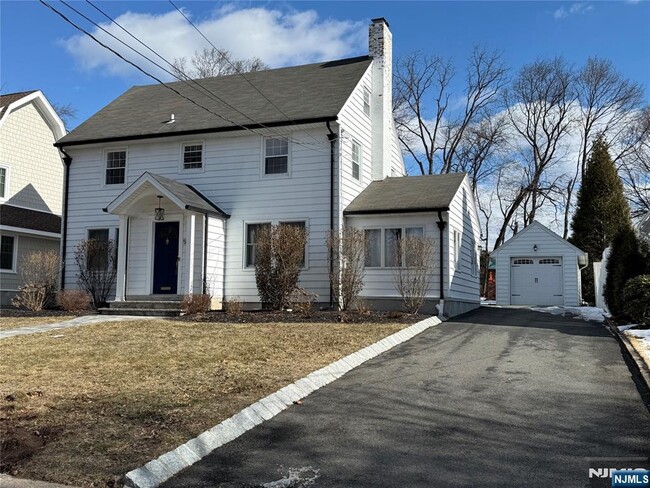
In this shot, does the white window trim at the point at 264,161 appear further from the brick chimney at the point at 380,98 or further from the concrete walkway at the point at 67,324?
the concrete walkway at the point at 67,324

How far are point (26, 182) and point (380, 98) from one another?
588 inches

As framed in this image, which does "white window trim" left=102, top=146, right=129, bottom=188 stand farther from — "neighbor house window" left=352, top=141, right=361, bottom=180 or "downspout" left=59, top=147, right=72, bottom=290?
"neighbor house window" left=352, top=141, right=361, bottom=180

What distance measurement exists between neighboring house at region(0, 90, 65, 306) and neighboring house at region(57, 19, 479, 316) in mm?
4239

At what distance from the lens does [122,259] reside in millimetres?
17594

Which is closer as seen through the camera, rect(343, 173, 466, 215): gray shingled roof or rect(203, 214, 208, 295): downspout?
rect(343, 173, 466, 215): gray shingled roof

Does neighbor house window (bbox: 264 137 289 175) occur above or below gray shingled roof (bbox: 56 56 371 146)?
below

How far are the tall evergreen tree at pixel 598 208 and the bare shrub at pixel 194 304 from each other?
75.7ft

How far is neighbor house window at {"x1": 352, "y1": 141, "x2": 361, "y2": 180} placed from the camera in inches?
738

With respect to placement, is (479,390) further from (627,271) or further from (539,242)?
(539,242)

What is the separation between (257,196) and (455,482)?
1413cm

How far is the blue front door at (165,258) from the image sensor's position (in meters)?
17.8

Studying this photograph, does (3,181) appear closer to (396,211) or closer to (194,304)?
(194,304)

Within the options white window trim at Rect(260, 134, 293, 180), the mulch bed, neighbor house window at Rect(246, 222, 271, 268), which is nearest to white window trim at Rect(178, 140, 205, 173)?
white window trim at Rect(260, 134, 293, 180)

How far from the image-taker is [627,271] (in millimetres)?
16406
